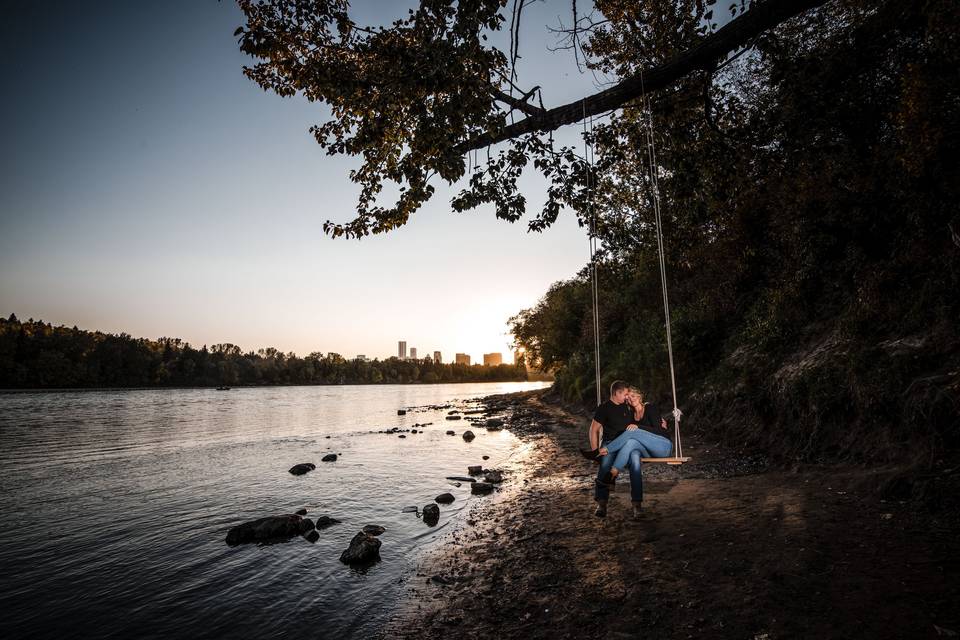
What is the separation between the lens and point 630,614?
420cm

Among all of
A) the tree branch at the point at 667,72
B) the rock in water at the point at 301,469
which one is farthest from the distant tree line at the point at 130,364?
the tree branch at the point at 667,72

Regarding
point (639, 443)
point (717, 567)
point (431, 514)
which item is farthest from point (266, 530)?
point (717, 567)

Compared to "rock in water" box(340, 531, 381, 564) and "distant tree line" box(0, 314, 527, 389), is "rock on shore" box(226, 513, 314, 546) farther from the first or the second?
"distant tree line" box(0, 314, 527, 389)

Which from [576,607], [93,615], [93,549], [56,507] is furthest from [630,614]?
[56,507]

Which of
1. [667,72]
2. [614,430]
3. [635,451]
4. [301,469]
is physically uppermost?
[667,72]

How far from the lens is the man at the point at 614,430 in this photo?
271 inches

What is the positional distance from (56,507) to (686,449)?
17.5 m

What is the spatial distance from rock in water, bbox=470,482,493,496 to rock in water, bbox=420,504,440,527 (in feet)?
5.83

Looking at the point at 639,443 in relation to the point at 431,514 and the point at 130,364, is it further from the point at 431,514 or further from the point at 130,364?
the point at 130,364

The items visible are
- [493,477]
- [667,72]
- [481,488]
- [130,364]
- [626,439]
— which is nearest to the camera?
[667,72]

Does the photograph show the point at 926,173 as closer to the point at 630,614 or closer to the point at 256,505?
the point at 630,614

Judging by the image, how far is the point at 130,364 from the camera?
4589 inches

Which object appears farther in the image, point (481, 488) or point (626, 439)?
point (481, 488)

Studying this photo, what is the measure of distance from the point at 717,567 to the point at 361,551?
16.9 feet
